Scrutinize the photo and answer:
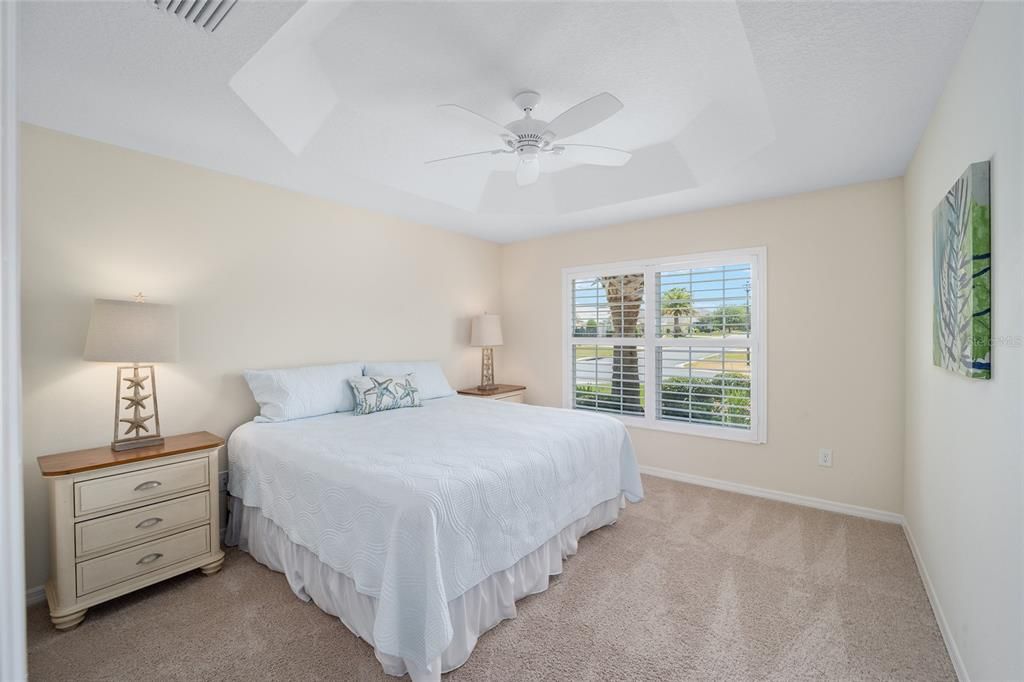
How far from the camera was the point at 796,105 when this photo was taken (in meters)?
2.18

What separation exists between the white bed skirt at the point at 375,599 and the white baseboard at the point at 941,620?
1.58 m

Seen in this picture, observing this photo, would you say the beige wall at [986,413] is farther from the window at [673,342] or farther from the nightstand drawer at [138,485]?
the nightstand drawer at [138,485]

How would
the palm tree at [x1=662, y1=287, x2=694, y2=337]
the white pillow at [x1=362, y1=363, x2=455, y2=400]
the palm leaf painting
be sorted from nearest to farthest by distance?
the palm leaf painting
the white pillow at [x1=362, y1=363, x2=455, y2=400]
the palm tree at [x1=662, y1=287, x2=694, y2=337]

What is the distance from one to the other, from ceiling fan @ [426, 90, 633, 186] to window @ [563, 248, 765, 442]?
5.64 feet

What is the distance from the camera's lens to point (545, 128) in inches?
87.6

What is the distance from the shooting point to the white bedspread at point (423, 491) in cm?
167

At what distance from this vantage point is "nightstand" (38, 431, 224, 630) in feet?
6.70

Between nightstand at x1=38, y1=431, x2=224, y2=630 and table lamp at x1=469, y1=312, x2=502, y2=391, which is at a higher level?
table lamp at x1=469, y1=312, x2=502, y2=391

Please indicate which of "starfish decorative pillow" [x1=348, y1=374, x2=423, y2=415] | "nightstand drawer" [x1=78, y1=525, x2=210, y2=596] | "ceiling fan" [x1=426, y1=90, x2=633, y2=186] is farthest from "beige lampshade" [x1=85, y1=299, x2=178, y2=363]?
"ceiling fan" [x1=426, y1=90, x2=633, y2=186]

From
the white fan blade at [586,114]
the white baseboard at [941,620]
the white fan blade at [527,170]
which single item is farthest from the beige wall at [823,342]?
the white fan blade at [586,114]

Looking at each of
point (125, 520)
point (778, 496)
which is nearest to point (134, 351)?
point (125, 520)

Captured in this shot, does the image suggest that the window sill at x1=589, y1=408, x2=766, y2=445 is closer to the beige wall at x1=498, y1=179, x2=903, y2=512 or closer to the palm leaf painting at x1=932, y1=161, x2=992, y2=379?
the beige wall at x1=498, y1=179, x2=903, y2=512

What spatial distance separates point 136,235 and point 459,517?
2.46 meters

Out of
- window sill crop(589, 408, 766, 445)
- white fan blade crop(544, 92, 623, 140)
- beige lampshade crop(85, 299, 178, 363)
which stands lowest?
window sill crop(589, 408, 766, 445)
